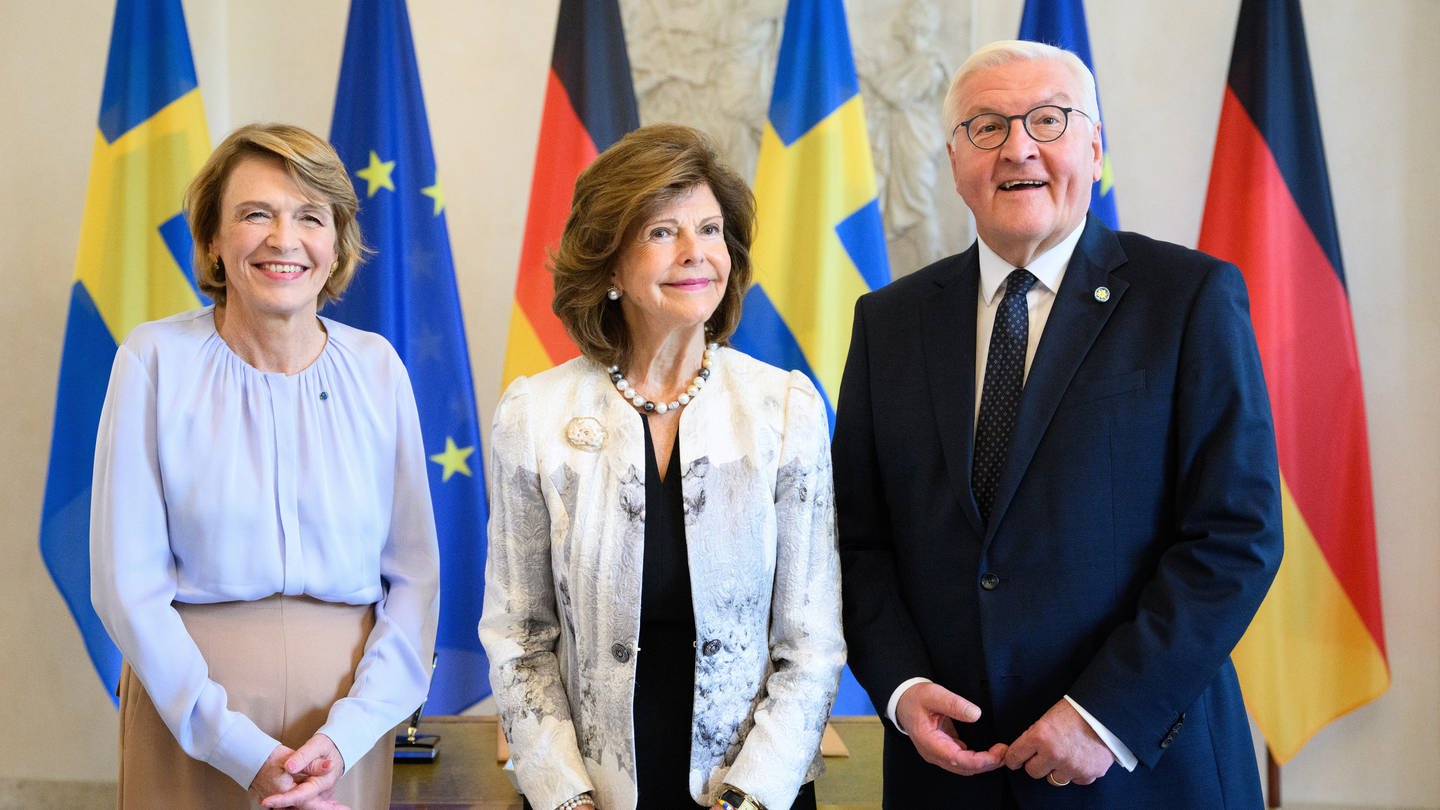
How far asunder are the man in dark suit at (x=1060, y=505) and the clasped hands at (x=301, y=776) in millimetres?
883

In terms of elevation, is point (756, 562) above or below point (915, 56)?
below

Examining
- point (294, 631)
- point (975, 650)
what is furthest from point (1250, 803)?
point (294, 631)

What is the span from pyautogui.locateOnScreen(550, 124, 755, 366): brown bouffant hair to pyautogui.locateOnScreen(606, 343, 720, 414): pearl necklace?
0.04 meters

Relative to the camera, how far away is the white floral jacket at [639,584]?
1.72 meters

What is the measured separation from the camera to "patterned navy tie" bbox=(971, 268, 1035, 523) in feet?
6.02

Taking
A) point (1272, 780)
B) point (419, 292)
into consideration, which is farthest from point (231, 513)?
point (1272, 780)

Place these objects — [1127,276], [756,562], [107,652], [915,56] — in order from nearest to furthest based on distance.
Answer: [756,562] < [1127,276] < [107,652] < [915,56]

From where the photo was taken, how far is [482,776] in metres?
2.54

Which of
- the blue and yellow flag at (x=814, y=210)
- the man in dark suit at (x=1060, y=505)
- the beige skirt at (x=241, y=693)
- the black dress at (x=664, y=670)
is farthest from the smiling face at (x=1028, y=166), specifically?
the blue and yellow flag at (x=814, y=210)

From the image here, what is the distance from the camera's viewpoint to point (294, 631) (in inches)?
77.0

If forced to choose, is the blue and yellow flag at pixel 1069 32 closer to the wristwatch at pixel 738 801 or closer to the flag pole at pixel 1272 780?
the flag pole at pixel 1272 780

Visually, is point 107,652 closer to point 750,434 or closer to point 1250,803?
point 750,434

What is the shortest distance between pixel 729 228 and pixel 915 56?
222cm

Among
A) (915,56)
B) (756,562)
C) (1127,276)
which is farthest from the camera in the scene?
(915,56)
